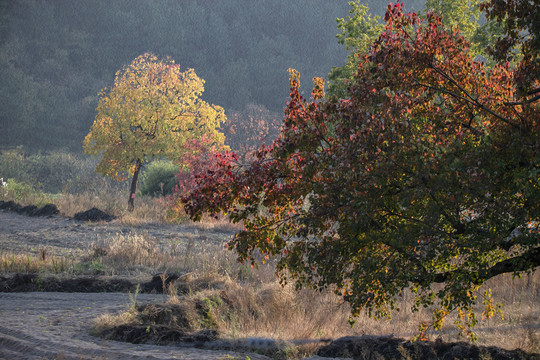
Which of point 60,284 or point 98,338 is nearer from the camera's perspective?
point 98,338

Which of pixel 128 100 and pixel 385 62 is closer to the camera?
pixel 385 62

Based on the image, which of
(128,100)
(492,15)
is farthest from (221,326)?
(128,100)

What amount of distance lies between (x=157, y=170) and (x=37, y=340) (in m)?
19.6

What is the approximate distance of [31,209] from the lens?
70.3ft

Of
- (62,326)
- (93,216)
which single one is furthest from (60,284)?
(93,216)

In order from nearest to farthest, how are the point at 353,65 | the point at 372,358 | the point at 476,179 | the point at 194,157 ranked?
the point at 476,179 → the point at 372,358 → the point at 353,65 → the point at 194,157

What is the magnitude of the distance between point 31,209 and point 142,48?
43396 millimetres

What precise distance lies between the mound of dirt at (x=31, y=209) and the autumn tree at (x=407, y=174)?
1727 cm

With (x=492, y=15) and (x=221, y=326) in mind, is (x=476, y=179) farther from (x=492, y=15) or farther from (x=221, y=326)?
(x=221, y=326)

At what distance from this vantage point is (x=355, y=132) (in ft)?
15.6

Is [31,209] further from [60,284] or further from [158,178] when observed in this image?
[60,284]

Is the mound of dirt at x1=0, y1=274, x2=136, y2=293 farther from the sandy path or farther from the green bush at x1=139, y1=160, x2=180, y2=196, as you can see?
the green bush at x1=139, y1=160, x2=180, y2=196

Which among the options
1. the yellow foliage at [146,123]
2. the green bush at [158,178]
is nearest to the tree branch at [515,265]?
the yellow foliage at [146,123]

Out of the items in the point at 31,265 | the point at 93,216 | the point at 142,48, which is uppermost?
the point at 142,48
